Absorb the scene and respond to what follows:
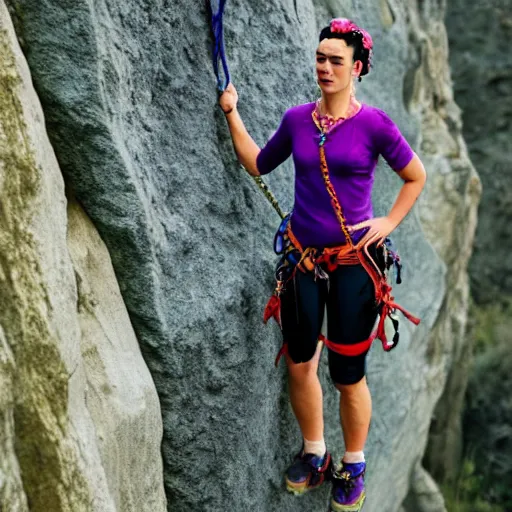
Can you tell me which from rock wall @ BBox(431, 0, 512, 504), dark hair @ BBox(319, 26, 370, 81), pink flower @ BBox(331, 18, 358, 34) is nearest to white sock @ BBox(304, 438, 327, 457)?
dark hair @ BBox(319, 26, 370, 81)

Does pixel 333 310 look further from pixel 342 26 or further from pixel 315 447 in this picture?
pixel 342 26

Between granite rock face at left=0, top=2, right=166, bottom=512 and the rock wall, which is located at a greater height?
granite rock face at left=0, top=2, right=166, bottom=512

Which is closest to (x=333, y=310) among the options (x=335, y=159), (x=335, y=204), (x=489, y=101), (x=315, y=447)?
(x=335, y=204)

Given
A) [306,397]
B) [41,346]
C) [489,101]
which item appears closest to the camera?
[41,346]

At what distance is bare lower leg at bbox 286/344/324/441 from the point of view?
4.64 m

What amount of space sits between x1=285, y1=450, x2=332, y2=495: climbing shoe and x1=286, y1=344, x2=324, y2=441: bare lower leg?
0.50 ft

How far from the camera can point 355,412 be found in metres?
4.69

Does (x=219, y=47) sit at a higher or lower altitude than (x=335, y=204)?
higher

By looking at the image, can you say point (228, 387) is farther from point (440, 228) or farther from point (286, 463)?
point (440, 228)

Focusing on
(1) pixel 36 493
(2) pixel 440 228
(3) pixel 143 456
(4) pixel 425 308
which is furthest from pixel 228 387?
(2) pixel 440 228

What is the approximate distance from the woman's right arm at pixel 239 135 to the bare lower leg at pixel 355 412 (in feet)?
3.92

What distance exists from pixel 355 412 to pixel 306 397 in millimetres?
264

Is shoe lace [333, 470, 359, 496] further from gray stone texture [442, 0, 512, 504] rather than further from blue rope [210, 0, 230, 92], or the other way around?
gray stone texture [442, 0, 512, 504]

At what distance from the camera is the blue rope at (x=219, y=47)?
4.34 m
